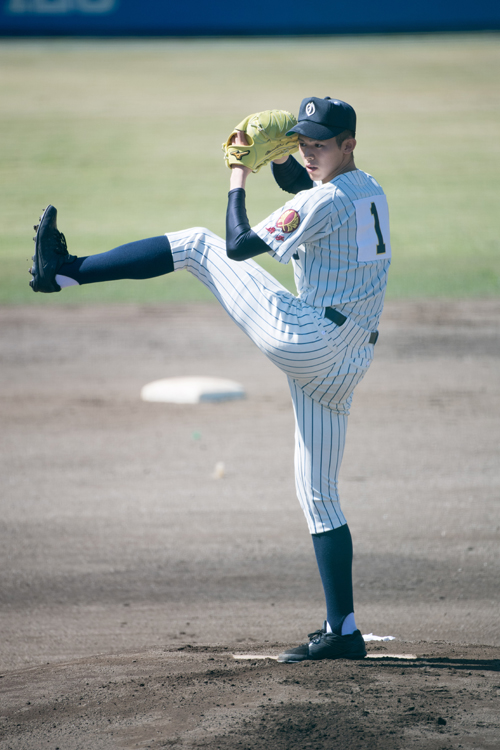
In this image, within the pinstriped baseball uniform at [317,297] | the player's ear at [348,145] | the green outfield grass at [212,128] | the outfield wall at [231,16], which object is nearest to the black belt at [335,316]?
the pinstriped baseball uniform at [317,297]

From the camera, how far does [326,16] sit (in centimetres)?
1961

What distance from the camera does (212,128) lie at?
21.2 metres

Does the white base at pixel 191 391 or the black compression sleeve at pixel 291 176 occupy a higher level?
the black compression sleeve at pixel 291 176

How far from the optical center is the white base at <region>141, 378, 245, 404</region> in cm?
777

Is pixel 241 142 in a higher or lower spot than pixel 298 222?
higher

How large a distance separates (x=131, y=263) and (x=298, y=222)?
1.93ft

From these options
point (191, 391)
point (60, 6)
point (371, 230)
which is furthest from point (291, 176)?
point (60, 6)

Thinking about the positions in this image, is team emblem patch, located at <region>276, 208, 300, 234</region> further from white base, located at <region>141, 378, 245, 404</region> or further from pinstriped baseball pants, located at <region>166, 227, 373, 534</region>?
white base, located at <region>141, 378, 245, 404</region>

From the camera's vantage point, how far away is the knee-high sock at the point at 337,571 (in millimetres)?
2936

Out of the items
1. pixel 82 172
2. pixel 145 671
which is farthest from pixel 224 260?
pixel 82 172

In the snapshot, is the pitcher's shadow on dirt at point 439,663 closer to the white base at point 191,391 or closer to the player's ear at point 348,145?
the player's ear at point 348,145

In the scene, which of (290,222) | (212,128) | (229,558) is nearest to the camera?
(290,222)

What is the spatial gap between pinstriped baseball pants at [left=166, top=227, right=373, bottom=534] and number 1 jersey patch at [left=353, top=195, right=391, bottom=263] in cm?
24

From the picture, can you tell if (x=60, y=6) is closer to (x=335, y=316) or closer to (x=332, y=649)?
(x=335, y=316)
